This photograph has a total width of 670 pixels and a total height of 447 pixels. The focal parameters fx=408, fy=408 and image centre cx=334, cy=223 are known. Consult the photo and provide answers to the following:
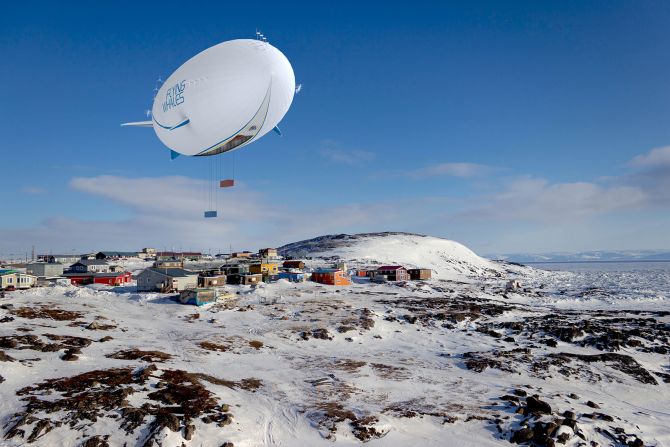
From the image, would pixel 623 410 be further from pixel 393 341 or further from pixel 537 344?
pixel 393 341

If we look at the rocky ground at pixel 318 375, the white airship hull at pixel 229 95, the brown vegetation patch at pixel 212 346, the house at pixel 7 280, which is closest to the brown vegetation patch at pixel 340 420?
the rocky ground at pixel 318 375

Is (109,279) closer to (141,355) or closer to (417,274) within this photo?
(141,355)

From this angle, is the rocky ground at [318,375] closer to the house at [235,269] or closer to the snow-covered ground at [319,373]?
the snow-covered ground at [319,373]

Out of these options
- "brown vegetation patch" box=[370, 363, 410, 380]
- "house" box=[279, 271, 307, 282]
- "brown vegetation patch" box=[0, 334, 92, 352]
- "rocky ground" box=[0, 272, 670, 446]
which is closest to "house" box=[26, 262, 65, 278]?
"rocky ground" box=[0, 272, 670, 446]

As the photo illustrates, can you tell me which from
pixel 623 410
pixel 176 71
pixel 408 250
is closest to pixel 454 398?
pixel 623 410

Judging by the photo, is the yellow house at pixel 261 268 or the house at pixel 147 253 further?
the house at pixel 147 253
